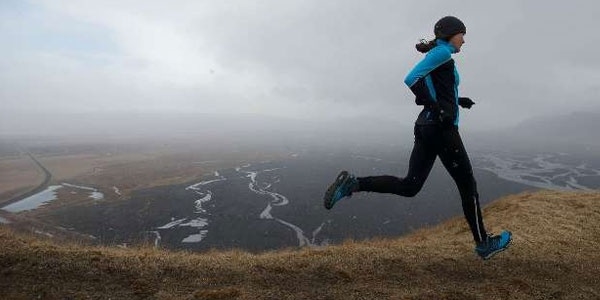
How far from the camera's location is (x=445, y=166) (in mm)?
7129

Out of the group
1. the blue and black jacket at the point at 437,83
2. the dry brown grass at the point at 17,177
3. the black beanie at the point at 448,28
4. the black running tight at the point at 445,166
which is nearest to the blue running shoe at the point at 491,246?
the black running tight at the point at 445,166

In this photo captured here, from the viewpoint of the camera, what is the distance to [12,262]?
24.5 feet

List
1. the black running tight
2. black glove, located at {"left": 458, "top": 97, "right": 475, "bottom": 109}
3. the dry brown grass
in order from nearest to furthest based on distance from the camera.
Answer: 1. the black running tight
2. black glove, located at {"left": 458, "top": 97, "right": 475, "bottom": 109}
3. the dry brown grass

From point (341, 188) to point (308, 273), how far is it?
69.4 inches

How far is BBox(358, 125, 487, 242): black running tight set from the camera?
672 cm

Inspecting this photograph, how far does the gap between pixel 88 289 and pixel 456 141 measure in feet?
19.1

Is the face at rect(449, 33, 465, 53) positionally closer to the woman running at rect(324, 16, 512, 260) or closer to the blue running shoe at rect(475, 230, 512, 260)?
the woman running at rect(324, 16, 512, 260)

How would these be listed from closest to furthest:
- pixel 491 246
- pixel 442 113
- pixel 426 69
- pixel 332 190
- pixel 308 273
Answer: pixel 442 113 → pixel 426 69 → pixel 332 190 → pixel 491 246 → pixel 308 273

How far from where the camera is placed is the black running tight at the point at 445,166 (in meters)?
6.72

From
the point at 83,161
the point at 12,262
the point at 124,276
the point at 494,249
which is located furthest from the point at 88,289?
the point at 83,161

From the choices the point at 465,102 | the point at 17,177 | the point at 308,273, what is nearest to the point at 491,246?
the point at 465,102

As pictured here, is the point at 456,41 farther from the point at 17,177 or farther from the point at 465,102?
the point at 17,177

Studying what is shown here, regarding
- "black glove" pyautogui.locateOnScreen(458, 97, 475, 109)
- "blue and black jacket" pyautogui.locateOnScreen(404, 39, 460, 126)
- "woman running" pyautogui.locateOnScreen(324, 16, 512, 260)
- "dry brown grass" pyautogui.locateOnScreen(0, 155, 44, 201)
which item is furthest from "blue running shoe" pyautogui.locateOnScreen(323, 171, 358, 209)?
"dry brown grass" pyautogui.locateOnScreen(0, 155, 44, 201)

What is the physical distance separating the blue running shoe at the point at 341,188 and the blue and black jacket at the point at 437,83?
1.54 metres
